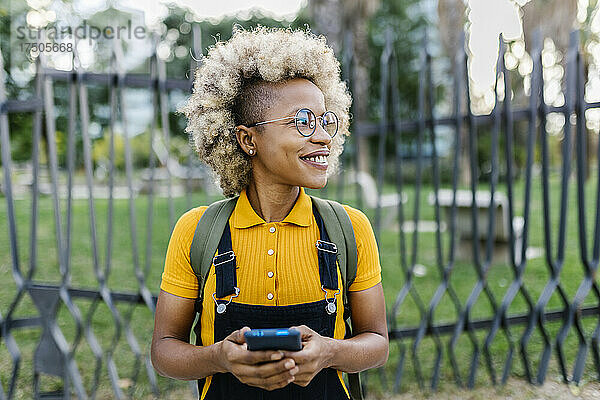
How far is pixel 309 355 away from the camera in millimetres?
1296

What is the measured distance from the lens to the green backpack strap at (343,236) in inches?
61.1

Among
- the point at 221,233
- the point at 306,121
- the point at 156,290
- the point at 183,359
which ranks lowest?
the point at 156,290

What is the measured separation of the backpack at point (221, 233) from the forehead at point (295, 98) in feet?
0.94

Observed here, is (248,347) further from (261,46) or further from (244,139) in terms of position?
(261,46)

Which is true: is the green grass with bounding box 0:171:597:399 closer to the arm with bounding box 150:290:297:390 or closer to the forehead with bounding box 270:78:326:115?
the arm with bounding box 150:290:297:390

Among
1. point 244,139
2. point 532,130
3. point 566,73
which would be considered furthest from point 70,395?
point 566,73

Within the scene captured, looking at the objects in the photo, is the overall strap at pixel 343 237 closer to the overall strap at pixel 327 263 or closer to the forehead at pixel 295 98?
the overall strap at pixel 327 263

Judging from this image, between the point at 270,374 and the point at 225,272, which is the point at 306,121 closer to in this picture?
the point at 225,272

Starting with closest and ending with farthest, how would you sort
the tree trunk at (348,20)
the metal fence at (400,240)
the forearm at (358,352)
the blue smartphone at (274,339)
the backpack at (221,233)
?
the blue smartphone at (274,339), the forearm at (358,352), the backpack at (221,233), the metal fence at (400,240), the tree trunk at (348,20)

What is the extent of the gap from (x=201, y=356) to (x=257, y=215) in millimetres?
412

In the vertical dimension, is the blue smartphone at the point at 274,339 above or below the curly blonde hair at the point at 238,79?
below

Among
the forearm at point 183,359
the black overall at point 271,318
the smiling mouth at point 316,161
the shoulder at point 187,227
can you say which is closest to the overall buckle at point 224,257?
the black overall at point 271,318

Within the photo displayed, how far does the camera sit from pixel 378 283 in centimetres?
161

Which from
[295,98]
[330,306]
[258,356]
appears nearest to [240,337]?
[258,356]
